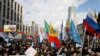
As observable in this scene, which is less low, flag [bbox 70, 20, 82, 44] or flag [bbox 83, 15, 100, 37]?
flag [bbox 83, 15, 100, 37]

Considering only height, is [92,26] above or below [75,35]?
above

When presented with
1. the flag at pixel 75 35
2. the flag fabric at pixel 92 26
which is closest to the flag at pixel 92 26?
the flag fabric at pixel 92 26

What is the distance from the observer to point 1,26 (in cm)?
7506

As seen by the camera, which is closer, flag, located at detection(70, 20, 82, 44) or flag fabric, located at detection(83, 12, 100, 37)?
flag fabric, located at detection(83, 12, 100, 37)

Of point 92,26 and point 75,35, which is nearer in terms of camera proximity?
point 92,26

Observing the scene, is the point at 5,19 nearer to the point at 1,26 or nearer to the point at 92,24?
the point at 1,26

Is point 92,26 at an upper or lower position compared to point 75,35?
upper

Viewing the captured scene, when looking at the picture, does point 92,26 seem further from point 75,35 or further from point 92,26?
point 75,35

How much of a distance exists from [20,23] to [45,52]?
3221 inches

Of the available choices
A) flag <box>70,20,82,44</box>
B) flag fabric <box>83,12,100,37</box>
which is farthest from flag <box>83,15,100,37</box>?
flag <box>70,20,82,44</box>

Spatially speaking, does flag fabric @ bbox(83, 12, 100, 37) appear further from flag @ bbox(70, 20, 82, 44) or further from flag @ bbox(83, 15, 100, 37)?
flag @ bbox(70, 20, 82, 44)

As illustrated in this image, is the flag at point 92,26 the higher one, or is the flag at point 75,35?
the flag at point 92,26

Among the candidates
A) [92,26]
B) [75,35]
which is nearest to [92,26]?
[92,26]

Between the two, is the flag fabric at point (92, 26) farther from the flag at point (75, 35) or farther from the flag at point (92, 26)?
the flag at point (75, 35)
